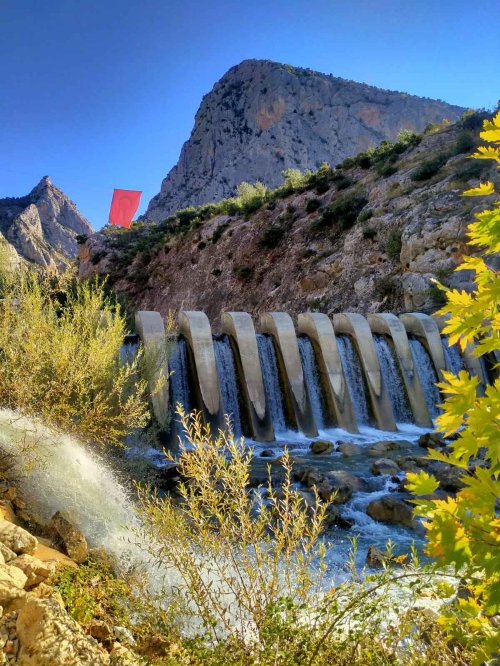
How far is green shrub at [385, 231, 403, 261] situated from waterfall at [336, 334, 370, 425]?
7568 millimetres

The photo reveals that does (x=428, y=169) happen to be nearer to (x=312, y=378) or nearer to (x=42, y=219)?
(x=312, y=378)

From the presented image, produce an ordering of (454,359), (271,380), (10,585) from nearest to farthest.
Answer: (10,585)
(271,380)
(454,359)

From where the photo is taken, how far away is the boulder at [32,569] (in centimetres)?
260

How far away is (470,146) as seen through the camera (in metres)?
21.2

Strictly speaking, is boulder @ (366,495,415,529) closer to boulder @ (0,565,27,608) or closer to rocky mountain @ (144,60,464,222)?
boulder @ (0,565,27,608)

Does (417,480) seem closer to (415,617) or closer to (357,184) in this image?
(415,617)

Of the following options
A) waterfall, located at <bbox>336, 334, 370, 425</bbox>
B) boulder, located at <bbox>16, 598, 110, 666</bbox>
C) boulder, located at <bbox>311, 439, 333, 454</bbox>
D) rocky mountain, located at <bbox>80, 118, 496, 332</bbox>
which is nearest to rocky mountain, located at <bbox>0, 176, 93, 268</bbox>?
rocky mountain, located at <bbox>80, 118, 496, 332</bbox>

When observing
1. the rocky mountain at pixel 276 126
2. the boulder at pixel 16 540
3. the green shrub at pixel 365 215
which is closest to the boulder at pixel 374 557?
the boulder at pixel 16 540

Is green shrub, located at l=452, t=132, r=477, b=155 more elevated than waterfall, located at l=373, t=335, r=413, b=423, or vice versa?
green shrub, located at l=452, t=132, r=477, b=155

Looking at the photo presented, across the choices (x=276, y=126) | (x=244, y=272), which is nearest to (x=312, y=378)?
(x=244, y=272)

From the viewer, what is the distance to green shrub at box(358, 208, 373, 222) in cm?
2131

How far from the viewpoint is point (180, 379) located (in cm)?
1081

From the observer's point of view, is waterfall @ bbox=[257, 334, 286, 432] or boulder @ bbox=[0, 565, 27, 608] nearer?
boulder @ bbox=[0, 565, 27, 608]

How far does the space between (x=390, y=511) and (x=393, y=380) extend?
23.7ft
